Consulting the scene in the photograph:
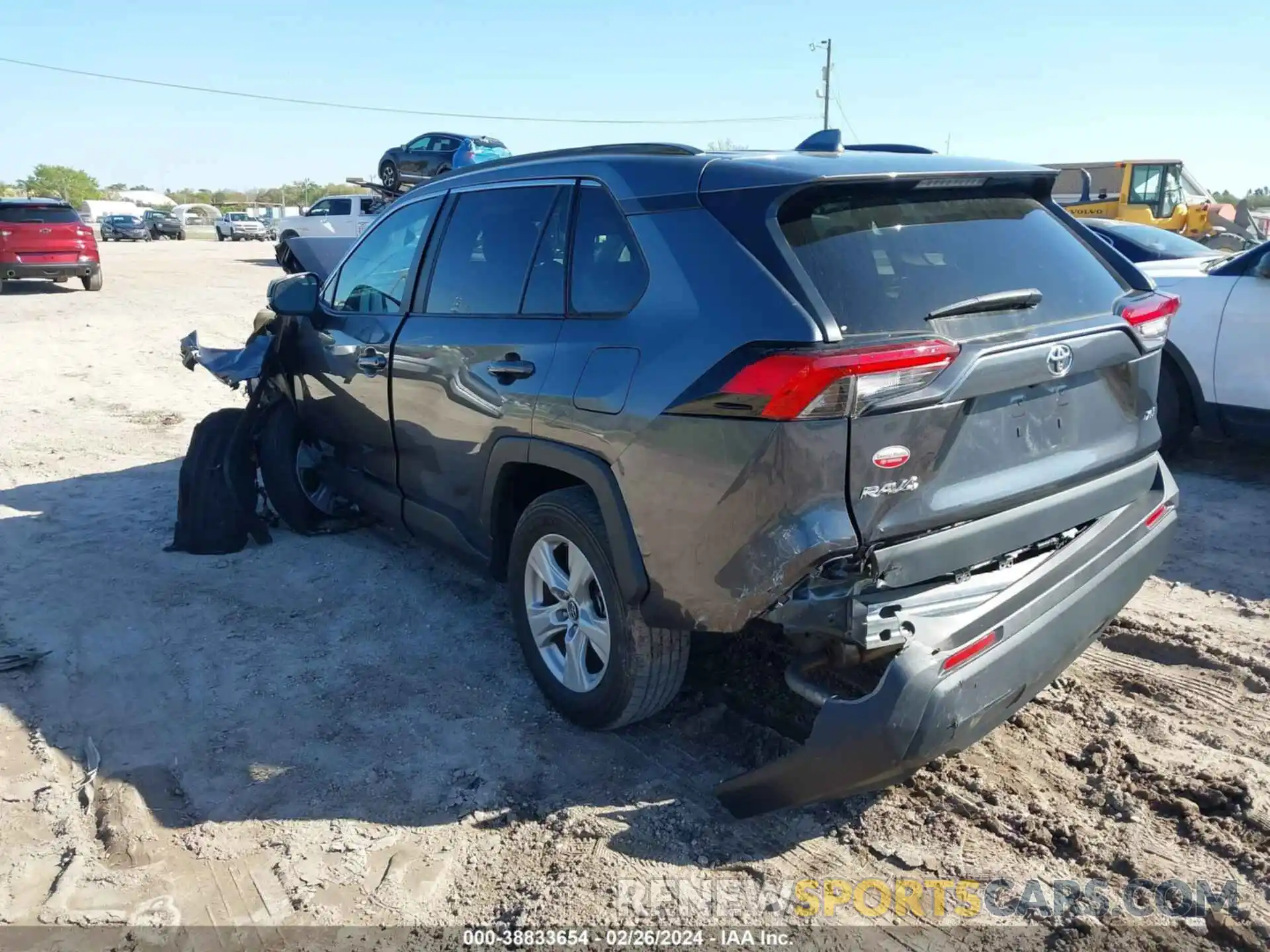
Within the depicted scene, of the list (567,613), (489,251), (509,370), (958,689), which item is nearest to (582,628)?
(567,613)

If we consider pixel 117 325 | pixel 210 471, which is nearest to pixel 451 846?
pixel 210 471

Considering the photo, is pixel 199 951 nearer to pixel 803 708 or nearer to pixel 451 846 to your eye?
pixel 451 846

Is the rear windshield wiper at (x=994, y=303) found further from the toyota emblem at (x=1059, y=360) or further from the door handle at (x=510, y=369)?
the door handle at (x=510, y=369)

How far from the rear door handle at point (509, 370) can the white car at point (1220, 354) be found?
14.4 feet

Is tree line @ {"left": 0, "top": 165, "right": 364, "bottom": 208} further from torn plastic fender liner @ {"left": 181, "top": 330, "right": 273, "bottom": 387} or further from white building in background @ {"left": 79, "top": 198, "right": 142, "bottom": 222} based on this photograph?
torn plastic fender liner @ {"left": 181, "top": 330, "right": 273, "bottom": 387}

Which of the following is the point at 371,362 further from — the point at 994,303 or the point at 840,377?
the point at 994,303

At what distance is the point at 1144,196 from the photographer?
83.6 ft

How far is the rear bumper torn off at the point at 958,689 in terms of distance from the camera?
2492 millimetres

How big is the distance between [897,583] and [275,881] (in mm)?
1995

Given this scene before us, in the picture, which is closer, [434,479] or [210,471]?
[434,479]

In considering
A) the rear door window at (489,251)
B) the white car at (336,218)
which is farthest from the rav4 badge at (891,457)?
the white car at (336,218)

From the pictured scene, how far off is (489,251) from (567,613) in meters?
1.49

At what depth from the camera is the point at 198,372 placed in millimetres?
11016

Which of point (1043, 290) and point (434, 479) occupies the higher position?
point (1043, 290)
